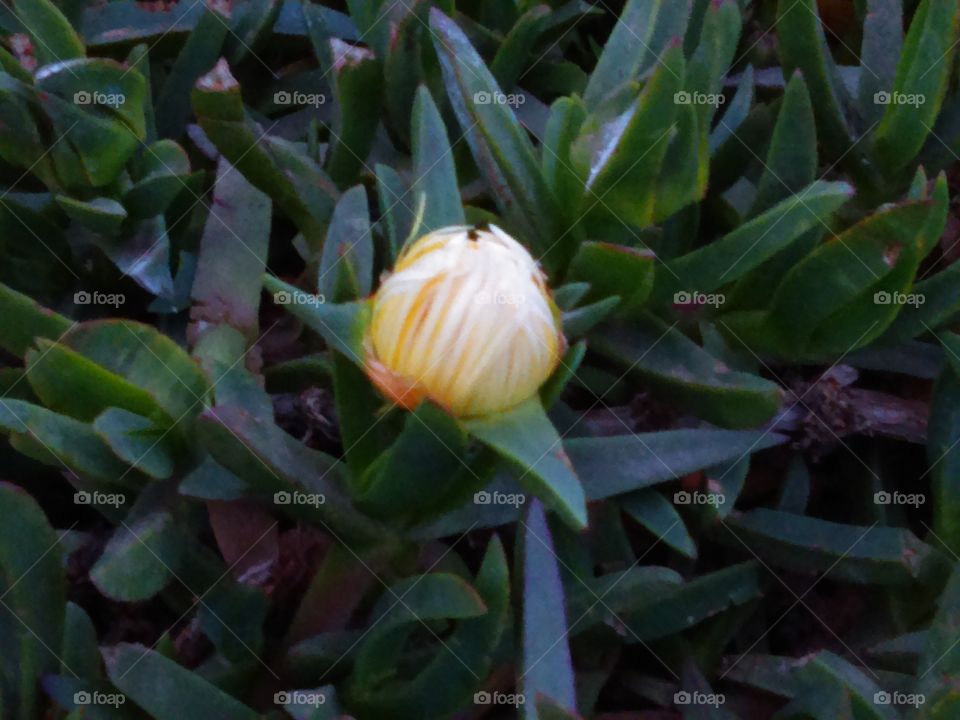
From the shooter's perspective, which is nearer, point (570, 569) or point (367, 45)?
point (570, 569)

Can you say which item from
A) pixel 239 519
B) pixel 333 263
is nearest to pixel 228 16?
pixel 333 263

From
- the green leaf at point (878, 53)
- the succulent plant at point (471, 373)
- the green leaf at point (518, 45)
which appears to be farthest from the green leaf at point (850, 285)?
the green leaf at point (518, 45)

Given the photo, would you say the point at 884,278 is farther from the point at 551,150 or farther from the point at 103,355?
the point at 103,355

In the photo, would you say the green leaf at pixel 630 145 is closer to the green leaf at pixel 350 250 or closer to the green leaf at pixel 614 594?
the green leaf at pixel 350 250

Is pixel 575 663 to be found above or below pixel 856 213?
below

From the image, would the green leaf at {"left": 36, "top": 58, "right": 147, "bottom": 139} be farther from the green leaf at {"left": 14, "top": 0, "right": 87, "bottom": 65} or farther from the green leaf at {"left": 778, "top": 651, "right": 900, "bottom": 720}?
the green leaf at {"left": 778, "top": 651, "right": 900, "bottom": 720}

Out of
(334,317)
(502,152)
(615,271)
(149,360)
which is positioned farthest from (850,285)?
(149,360)

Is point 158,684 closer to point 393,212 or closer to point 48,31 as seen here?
point 393,212
